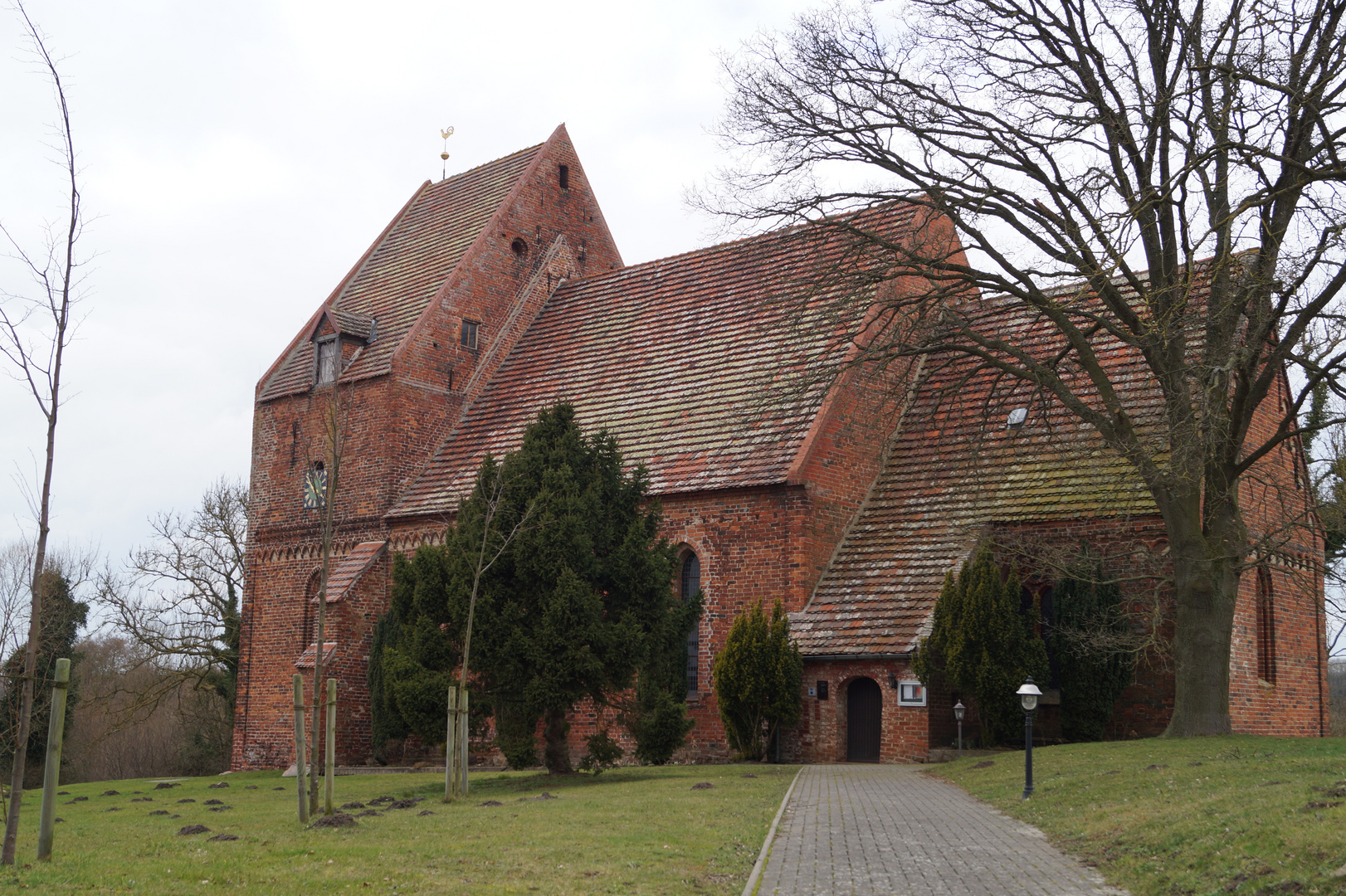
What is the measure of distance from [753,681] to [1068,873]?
1079 centimetres

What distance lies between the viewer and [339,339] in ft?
95.9

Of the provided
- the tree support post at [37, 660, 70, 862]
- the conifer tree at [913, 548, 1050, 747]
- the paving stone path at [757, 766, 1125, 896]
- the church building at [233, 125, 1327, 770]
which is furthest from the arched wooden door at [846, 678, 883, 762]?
the tree support post at [37, 660, 70, 862]

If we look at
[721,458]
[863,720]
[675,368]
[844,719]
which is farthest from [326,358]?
[863,720]

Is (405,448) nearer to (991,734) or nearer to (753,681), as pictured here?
(753,681)

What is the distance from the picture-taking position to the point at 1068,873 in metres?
9.26

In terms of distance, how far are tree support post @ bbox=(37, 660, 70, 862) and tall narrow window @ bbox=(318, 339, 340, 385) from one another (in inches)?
792

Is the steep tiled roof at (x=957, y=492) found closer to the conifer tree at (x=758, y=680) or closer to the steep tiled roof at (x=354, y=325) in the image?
the conifer tree at (x=758, y=680)

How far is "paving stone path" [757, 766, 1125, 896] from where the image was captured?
8.75 m

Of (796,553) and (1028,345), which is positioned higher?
(1028,345)

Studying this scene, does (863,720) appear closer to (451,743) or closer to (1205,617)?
(1205,617)

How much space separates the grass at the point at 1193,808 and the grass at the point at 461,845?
9.54 feet

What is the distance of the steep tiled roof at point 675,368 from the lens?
75.6 feet

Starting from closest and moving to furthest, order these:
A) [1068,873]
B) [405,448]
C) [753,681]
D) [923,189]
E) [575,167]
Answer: [1068,873]
[923,189]
[753,681]
[405,448]
[575,167]

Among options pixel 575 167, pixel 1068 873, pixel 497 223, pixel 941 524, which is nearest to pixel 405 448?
pixel 497 223
